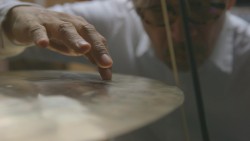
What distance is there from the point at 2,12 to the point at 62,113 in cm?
32

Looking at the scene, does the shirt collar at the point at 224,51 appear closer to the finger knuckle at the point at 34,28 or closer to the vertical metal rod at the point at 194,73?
the vertical metal rod at the point at 194,73

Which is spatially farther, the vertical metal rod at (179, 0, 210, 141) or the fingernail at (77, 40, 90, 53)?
the vertical metal rod at (179, 0, 210, 141)

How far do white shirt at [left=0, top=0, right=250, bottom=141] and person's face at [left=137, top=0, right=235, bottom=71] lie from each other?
0.01 metres

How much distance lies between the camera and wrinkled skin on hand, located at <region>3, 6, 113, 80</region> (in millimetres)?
428

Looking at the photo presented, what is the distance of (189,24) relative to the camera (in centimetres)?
58

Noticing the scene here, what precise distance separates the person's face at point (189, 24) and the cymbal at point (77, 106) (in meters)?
0.17

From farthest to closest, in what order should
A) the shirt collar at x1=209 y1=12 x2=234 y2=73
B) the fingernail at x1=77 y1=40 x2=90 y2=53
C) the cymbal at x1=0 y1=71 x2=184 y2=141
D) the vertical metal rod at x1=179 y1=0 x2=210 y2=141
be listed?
1. the shirt collar at x1=209 y1=12 x2=234 y2=73
2. the vertical metal rod at x1=179 y1=0 x2=210 y2=141
3. the fingernail at x1=77 y1=40 x2=90 y2=53
4. the cymbal at x1=0 y1=71 x2=184 y2=141

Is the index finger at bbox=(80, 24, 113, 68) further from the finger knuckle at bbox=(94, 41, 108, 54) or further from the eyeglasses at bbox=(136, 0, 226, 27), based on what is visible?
the eyeglasses at bbox=(136, 0, 226, 27)

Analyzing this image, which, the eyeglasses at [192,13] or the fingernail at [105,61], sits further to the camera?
the eyeglasses at [192,13]

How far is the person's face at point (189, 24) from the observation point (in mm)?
575

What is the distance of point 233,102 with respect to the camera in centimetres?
66

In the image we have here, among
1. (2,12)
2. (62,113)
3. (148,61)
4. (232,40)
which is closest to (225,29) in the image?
(232,40)

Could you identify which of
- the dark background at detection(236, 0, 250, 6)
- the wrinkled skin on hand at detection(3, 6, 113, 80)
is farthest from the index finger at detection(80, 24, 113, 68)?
the dark background at detection(236, 0, 250, 6)

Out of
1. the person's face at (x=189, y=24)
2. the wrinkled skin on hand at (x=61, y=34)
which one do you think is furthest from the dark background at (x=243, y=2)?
the wrinkled skin on hand at (x=61, y=34)
